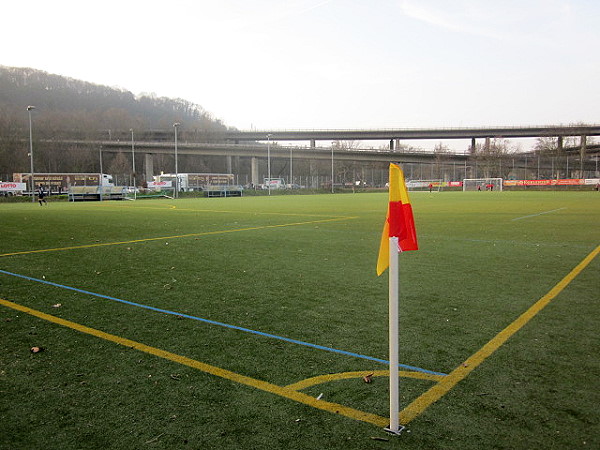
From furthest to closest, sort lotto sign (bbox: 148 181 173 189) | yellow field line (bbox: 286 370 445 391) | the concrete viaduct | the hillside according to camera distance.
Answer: the concrete viaduct < the hillside < lotto sign (bbox: 148 181 173 189) < yellow field line (bbox: 286 370 445 391)

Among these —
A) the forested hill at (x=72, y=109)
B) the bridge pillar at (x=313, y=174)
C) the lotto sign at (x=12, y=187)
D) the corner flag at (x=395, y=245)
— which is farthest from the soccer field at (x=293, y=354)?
the bridge pillar at (x=313, y=174)

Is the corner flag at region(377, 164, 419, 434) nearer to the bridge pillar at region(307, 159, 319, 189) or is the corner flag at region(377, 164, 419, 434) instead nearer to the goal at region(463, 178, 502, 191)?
the goal at region(463, 178, 502, 191)

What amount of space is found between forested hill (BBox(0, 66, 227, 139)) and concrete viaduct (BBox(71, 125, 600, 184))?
1293cm

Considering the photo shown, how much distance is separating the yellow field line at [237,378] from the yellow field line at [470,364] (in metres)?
0.29

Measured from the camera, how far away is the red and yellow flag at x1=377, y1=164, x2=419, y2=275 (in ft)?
8.94

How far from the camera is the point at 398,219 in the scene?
9.12ft

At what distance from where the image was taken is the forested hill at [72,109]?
10669 cm

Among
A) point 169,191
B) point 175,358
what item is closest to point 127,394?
point 175,358

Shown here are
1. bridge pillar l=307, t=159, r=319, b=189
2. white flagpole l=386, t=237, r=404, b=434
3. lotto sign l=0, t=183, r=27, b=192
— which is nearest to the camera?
white flagpole l=386, t=237, r=404, b=434

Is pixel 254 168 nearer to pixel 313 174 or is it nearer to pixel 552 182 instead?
pixel 313 174

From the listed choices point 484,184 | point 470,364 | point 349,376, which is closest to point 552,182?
point 484,184

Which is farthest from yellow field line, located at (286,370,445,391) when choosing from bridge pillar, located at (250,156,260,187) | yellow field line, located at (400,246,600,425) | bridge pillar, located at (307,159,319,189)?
bridge pillar, located at (307,159,319,189)

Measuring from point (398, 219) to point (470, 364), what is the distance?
1929 millimetres

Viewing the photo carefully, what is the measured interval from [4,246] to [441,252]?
11202mm
